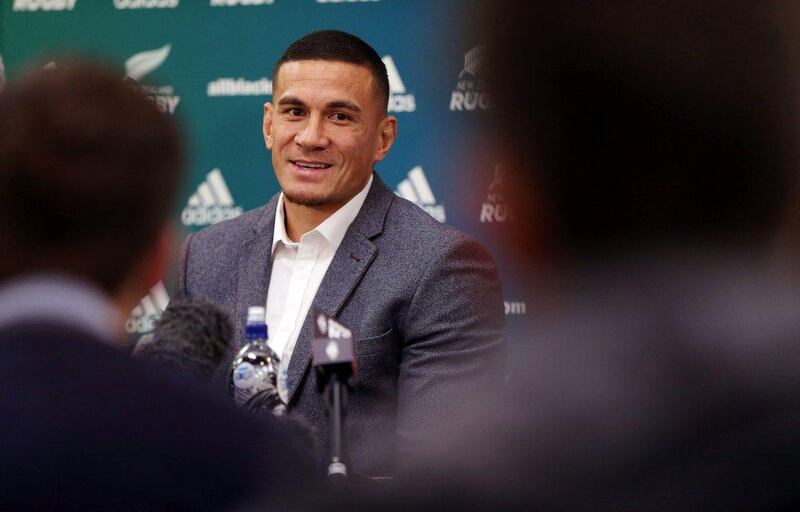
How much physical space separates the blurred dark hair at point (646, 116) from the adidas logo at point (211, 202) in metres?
3.40

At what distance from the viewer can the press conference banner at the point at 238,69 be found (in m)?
3.80

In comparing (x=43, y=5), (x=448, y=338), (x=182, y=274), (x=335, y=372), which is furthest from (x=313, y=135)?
(x=43, y=5)

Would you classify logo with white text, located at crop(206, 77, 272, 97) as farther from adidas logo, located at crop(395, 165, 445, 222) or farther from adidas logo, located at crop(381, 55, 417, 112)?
adidas logo, located at crop(395, 165, 445, 222)

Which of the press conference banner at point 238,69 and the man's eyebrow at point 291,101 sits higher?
the press conference banner at point 238,69

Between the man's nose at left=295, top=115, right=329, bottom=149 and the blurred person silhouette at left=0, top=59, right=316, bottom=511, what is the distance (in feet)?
5.37

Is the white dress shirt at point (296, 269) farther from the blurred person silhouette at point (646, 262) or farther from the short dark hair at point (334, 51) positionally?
the blurred person silhouette at point (646, 262)

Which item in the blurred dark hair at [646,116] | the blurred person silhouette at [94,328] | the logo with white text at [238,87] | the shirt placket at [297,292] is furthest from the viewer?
the logo with white text at [238,87]

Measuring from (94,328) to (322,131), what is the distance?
190 cm

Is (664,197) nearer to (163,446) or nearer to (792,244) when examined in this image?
(792,244)

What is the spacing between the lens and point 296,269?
2.88 m

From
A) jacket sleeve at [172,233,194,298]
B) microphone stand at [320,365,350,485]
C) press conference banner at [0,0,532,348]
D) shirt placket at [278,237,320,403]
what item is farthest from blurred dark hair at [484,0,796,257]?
press conference banner at [0,0,532,348]

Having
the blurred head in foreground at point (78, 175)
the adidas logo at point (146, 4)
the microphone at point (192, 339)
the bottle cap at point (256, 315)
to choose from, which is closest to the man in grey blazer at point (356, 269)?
the bottle cap at point (256, 315)

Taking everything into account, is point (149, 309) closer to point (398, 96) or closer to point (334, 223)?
point (398, 96)

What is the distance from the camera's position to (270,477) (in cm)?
107
